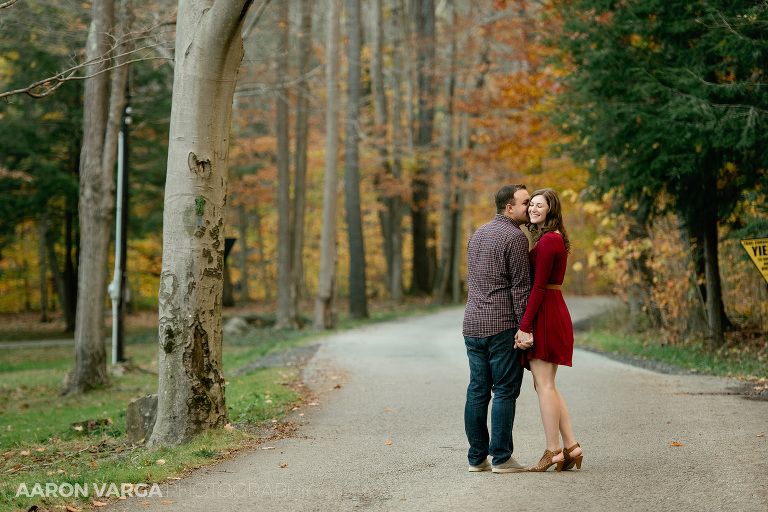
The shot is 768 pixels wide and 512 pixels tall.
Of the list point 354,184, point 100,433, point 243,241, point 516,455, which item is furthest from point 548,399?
point 243,241

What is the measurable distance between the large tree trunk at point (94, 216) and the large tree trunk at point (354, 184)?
1201 cm

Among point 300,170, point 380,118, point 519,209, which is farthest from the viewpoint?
point 380,118

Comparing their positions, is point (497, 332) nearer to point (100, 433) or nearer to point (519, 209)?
point (519, 209)

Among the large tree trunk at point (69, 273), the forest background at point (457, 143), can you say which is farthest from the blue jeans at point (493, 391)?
the large tree trunk at point (69, 273)

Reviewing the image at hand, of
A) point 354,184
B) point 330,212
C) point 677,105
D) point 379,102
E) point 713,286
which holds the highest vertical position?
point 379,102

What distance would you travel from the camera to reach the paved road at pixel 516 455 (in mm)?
4922

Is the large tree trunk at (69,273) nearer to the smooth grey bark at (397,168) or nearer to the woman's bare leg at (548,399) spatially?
the smooth grey bark at (397,168)

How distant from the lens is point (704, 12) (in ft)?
36.0

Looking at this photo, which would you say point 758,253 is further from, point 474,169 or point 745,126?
point 474,169

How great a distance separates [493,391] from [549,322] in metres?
0.69

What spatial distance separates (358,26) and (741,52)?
17.0m

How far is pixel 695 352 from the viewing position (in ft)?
42.4

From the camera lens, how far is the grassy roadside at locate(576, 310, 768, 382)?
10750mm

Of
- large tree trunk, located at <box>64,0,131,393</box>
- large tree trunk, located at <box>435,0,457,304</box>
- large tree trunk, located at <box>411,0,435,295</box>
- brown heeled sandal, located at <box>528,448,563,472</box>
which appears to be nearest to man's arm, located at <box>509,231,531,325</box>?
brown heeled sandal, located at <box>528,448,563,472</box>
